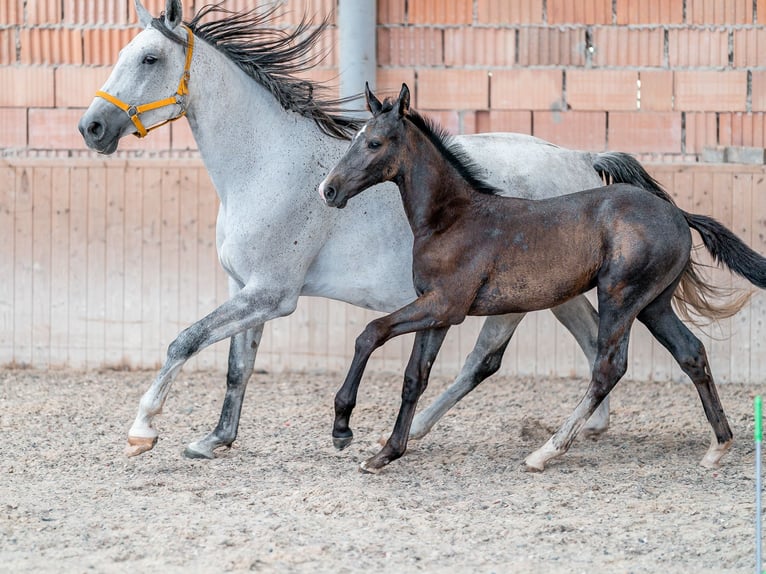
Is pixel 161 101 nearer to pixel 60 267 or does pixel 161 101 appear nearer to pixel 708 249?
pixel 708 249

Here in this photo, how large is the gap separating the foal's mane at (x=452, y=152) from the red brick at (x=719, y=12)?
329 cm

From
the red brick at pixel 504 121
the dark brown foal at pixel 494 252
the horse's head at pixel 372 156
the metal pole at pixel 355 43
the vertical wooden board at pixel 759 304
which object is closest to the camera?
the horse's head at pixel 372 156

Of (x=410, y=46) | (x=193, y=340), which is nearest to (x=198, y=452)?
(x=193, y=340)

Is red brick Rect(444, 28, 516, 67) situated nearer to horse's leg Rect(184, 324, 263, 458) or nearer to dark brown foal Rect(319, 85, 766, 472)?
dark brown foal Rect(319, 85, 766, 472)

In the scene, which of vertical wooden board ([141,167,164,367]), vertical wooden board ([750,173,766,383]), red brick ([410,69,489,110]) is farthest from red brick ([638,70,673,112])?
vertical wooden board ([141,167,164,367])

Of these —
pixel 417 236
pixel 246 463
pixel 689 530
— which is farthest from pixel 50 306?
pixel 689 530

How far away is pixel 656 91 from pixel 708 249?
2.75 meters

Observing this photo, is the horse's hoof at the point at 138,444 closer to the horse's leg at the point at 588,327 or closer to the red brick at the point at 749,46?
the horse's leg at the point at 588,327

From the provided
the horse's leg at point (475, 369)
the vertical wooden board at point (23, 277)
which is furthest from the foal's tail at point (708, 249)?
the vertical wooden board at point (23, 277)

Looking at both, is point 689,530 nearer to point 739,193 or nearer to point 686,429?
point 686,429

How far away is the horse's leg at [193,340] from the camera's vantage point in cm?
504

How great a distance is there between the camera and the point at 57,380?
771 centimetres

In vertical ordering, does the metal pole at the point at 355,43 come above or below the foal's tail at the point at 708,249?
above

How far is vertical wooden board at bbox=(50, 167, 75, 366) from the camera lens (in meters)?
8.00
